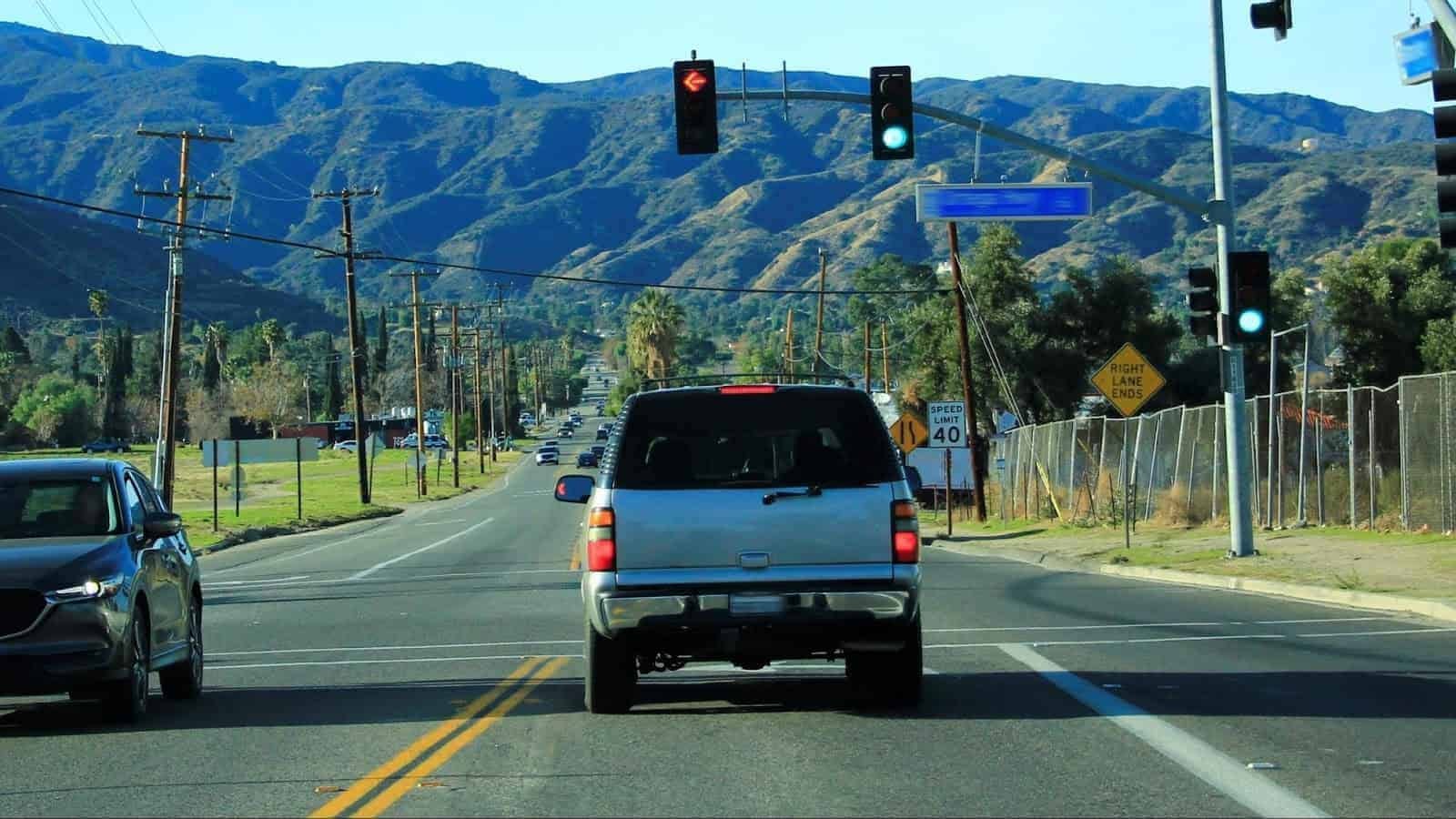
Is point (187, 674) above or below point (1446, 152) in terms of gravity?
below

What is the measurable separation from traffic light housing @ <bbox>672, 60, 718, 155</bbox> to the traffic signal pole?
7645 millimetres

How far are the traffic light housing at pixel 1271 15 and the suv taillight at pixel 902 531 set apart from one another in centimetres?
→ 1237

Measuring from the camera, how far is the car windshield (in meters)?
12.6

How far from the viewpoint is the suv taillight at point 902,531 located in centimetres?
1088

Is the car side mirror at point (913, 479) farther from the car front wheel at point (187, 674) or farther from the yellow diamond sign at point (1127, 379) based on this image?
the yellow diamond sign at point (1127, 379)

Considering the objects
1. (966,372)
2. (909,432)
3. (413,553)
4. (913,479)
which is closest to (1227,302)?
(913,479)

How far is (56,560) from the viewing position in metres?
11.6

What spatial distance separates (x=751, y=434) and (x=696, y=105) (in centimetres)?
1183

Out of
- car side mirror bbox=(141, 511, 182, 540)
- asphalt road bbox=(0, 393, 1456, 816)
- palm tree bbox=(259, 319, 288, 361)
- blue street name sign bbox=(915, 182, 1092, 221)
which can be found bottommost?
asphalt road bbox=(0, 393, 1456, 816)

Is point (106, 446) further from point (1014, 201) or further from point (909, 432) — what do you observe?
point (1014, 201)

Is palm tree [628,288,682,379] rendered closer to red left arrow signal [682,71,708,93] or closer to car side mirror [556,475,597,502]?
red left arrow signal [682,71,708,93]

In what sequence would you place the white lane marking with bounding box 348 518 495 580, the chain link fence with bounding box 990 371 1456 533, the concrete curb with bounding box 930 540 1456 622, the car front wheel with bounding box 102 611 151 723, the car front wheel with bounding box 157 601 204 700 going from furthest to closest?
the white lane marking with bounding box 348 518 495 580 < the chain link fence with bounding box 990 371 1456 533 < the concrete curb with bounding box 930 540 1456 622 < the car front wheel with bounding box 157 601 204 700 < the car front wheel with bounding box 102 611 151 723

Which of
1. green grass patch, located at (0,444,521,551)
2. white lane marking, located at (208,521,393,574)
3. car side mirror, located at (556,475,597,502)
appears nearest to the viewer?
car side mirror, located at (556,475,597,502)

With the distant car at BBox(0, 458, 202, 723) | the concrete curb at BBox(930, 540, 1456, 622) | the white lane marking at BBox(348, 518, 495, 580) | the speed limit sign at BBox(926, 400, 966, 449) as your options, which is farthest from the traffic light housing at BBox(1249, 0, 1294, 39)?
the speed limit sign at BBox(926, 400, 966, 449)
